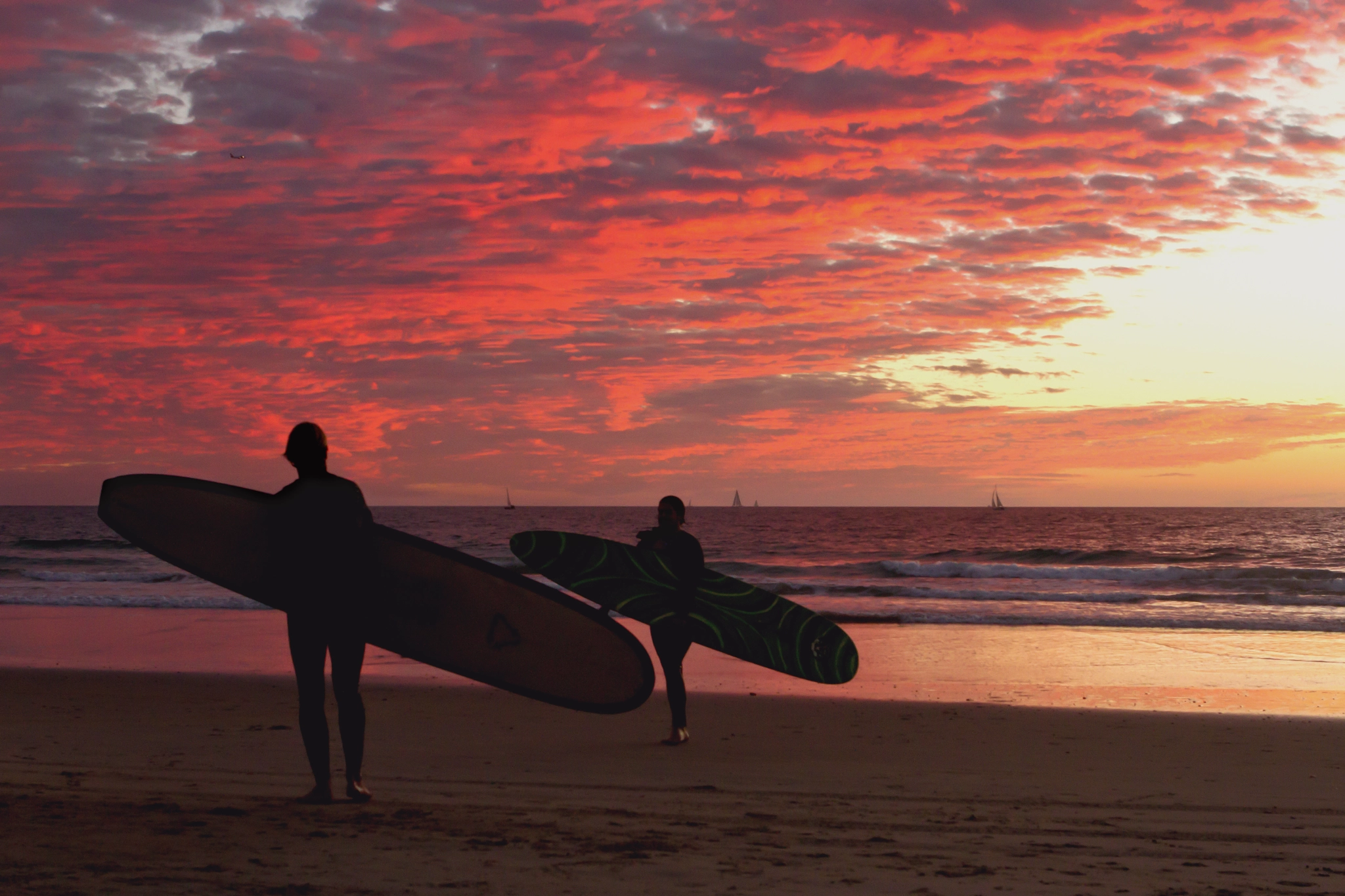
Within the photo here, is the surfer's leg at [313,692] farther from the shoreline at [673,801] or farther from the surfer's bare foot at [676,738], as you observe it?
the surfer's bare foot at [676,738]

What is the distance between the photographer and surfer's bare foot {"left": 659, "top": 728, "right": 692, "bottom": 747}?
6.32m

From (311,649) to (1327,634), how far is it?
15.2 metres

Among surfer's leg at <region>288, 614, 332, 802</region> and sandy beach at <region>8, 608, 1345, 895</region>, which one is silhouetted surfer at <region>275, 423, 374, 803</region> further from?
sandy beach at <region>8, 608, 1345, 895</region>

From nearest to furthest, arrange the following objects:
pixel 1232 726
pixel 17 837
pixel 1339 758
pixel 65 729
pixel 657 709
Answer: pixel 17 837
pixel 1339 758
pixel 65 729
pixel 1232 726
pixel 657 709

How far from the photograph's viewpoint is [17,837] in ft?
12.2

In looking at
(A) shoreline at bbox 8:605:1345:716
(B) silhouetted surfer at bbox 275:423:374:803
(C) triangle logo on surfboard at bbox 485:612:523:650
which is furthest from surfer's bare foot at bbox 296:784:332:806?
(A) shoreline at bbox 8:605:1345:716

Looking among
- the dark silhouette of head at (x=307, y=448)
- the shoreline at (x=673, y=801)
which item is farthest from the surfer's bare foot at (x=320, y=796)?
the dark silhouette of head at (x=307, y=448)

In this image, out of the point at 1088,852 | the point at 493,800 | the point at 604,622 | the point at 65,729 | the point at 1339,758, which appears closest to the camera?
the point at 1088,852

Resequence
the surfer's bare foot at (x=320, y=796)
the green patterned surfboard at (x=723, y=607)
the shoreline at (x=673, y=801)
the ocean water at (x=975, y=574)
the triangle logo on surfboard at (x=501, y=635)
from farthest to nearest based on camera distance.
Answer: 1. the ocean water at (x=975, y=574)
2. the green patterned surfboard at (x=723, y=607)
3. the triangle logo on surfboard at (x=501, y=635)
4. the surfer's bare foot at (x=320, y=796)
5. the shoreline at (x=673, y=801)

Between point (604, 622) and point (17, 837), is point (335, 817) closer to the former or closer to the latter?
point (17, 837)

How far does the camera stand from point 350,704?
4207mm

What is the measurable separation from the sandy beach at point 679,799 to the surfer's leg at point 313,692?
152 mm

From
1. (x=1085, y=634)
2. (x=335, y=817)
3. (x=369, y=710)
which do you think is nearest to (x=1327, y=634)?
(x=1085, y=634)

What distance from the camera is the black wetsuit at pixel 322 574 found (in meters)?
4.00
